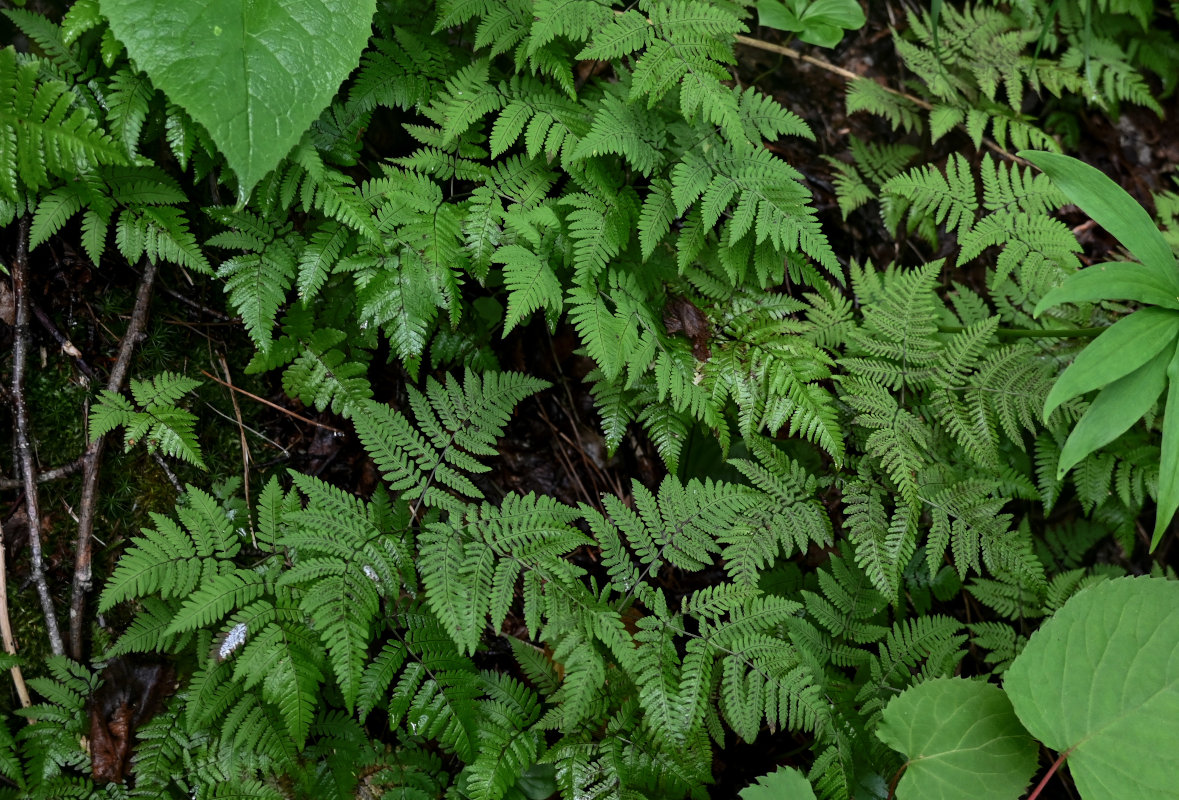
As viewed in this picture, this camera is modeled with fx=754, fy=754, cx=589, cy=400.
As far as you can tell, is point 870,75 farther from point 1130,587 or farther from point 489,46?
point 1130,587

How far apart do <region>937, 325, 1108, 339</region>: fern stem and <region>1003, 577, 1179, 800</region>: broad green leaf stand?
1.01m

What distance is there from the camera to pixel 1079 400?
3.12m

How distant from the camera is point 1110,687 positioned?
7.86ft

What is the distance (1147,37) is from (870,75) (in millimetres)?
1702

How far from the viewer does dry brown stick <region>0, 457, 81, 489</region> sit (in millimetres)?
2602

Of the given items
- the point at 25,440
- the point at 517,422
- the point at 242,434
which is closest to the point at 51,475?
the point at 25,440

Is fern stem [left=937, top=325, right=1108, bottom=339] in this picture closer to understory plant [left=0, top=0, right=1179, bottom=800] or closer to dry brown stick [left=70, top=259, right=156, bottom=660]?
understory plant [left=0, top=0, right=1179, bottom=800]

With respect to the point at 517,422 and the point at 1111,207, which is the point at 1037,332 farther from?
the point at 517,422

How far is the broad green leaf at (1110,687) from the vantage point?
2.29m

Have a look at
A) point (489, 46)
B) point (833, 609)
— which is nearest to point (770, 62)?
point (489, 46)

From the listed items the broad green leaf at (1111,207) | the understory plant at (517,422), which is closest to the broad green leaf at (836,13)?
the understory plant at (517,422)

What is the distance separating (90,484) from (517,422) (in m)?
1.56

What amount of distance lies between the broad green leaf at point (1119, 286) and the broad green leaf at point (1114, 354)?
2.7 inches

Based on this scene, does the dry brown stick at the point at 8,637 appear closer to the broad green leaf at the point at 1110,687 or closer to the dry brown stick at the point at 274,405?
the dry brown stick at the point at 274,405
